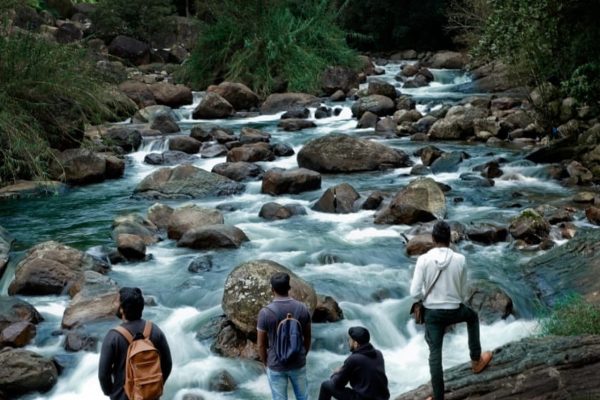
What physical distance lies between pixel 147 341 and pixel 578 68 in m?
13.0

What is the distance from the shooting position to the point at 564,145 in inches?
655

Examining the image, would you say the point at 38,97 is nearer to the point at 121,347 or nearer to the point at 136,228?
the point at 136,228

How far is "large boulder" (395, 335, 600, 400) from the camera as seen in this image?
5.60 meters

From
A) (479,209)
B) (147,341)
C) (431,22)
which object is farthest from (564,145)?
(431,22)

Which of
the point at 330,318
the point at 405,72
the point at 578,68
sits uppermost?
the point at 578,68

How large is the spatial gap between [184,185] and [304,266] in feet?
16.4

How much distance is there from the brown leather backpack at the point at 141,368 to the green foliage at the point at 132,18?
3249 cm

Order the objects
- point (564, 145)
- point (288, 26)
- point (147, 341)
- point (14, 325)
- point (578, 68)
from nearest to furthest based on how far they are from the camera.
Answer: point (147, 341) → point (14, 325) → point (578, 68) → point (564, 145) → point (288, 26)

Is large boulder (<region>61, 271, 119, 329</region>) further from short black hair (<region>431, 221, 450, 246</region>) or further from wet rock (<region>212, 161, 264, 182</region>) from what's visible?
wet rock (<region>212, 161, 264, 182</region>)

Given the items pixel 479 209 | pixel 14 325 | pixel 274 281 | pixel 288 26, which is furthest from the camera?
pixel 288 26

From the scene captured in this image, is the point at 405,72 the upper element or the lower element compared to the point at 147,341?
lower

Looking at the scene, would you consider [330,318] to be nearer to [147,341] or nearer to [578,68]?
[147,341]

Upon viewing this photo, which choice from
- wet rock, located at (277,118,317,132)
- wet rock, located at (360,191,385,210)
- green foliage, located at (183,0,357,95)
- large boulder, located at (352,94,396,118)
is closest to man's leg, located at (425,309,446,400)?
wet rock, located at (360,191,385,210)

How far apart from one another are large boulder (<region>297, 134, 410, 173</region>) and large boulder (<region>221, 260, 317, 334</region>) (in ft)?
27.2
